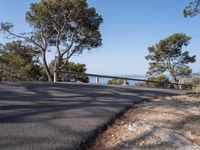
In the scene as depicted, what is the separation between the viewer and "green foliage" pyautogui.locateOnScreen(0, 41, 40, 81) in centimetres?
2642

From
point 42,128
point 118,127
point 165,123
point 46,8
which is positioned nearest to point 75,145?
point 42,128

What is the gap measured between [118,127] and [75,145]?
1.51 m

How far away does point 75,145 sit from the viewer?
3.99 meters

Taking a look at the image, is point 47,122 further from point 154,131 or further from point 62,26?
point 62,26

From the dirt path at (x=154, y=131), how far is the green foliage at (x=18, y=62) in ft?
Result: 70.7

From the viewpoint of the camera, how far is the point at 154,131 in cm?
488

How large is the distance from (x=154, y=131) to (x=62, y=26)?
22453mm

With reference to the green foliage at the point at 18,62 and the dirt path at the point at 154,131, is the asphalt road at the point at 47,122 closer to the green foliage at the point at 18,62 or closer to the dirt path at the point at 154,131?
the dirt path at the point at 154,131

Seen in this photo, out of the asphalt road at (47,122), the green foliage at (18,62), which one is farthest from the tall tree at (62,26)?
the asphalt road at (47,122)

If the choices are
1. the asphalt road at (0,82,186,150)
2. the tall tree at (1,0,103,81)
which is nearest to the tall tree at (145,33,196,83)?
the tall tree at (1,0,103,81)

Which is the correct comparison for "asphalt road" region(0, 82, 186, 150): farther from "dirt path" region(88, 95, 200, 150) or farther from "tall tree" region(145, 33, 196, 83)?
"tall tree" region(145, 33, 196, 83)

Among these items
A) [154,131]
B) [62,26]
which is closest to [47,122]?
[154,131]

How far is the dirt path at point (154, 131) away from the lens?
423 centimetres

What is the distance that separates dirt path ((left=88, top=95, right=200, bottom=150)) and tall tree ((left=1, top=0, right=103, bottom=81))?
19321 mm
